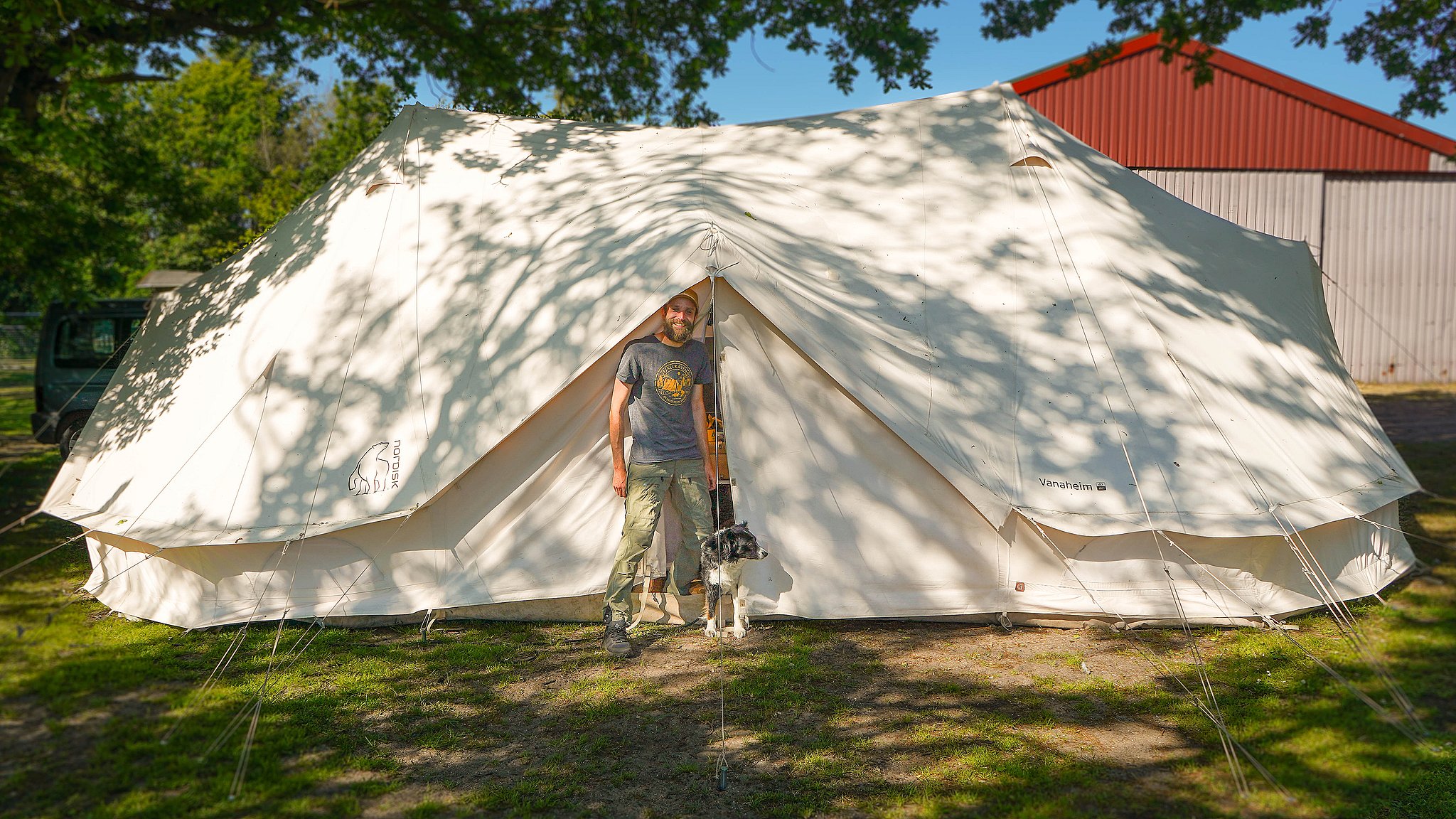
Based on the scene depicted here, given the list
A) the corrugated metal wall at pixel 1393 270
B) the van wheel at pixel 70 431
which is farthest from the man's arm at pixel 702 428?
the corrugated metal wall at pixel 1393 270

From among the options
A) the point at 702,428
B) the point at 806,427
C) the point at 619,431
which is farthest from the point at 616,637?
the point at 806,427

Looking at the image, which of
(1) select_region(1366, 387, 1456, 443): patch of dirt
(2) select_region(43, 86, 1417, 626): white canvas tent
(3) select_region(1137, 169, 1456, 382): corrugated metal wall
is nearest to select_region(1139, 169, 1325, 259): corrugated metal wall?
(3) select_region(1137, 169, 1456, 382): corrugated metal wall

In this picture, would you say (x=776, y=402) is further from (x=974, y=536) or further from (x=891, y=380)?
(x=974, y=536)

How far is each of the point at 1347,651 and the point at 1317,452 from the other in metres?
1.24

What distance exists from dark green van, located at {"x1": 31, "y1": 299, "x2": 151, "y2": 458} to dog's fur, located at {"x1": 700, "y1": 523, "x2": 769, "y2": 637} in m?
8.05

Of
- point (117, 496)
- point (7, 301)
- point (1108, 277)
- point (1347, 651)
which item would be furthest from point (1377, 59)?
point (7, 301)

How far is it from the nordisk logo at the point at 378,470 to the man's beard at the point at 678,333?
65.8 inches

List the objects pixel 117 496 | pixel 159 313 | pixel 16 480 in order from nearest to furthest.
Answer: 1. pixel 117 496
2. pixel 159 313
3. pixel 16 480

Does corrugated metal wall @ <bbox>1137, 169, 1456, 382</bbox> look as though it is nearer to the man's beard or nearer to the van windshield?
the man's beard

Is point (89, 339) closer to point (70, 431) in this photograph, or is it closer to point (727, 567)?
point (70, 431)

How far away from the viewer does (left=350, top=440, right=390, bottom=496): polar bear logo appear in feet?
17.6

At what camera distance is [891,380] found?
5.34 meters

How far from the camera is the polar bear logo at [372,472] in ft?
Answer: 17.6

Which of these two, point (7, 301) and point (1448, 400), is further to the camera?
point (7, 301)
